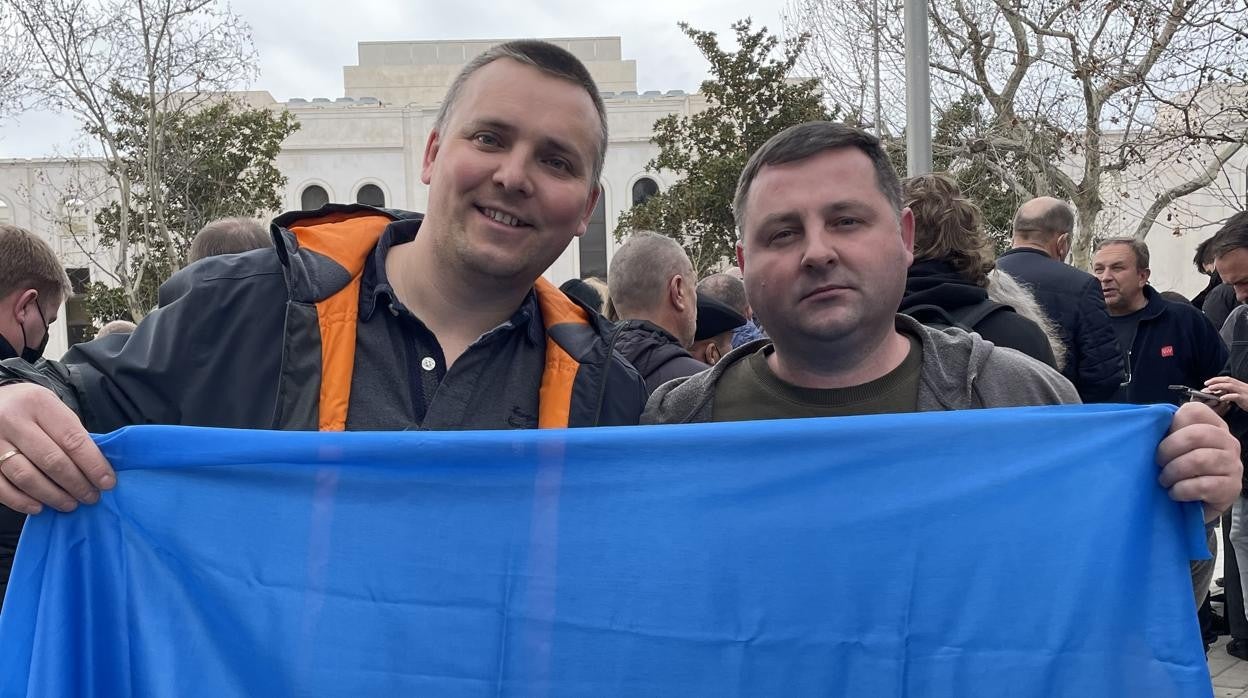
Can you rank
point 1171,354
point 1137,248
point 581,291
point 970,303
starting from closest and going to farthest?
1. point 970,303
2. point 581,291
3. point 1171,354
4. point 1137,248

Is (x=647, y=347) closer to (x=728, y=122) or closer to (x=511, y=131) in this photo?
(x=511, y=131)

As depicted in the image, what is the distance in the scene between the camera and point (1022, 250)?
4777 millimetres

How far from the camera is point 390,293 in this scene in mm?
2062

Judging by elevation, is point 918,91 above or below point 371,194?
below

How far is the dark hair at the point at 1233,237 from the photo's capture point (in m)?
5.30

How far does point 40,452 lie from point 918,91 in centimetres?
605

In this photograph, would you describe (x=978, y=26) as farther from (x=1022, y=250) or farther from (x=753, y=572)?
(x=753, y=572)

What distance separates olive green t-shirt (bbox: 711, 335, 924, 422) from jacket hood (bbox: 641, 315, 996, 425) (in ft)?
0.08

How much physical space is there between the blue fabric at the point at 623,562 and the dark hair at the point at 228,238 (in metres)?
2.33


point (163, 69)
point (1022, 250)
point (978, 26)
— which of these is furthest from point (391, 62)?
point (1022, 250)

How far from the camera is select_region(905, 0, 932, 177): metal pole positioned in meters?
6.69

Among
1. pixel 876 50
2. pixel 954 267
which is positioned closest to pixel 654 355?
pixel 954 267

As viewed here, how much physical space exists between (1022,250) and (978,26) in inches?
445

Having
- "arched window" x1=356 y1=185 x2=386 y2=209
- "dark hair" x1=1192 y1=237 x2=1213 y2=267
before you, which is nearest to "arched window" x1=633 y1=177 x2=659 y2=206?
"arched window" x1=356 y1=185 x2=386 y2=209
